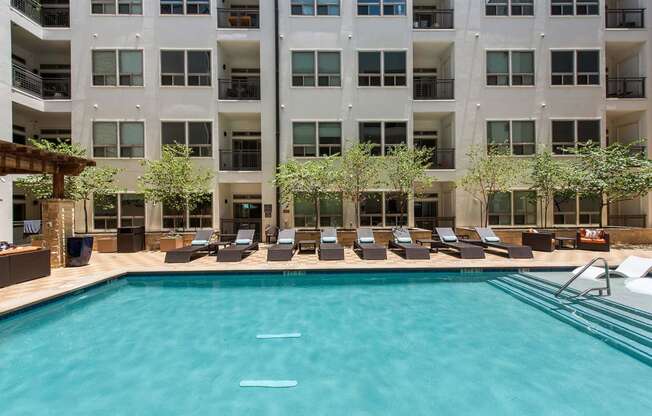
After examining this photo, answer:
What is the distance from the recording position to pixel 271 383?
4.46m

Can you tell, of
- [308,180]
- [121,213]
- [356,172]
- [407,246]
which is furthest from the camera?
[121,213]

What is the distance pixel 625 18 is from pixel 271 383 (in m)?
23.5

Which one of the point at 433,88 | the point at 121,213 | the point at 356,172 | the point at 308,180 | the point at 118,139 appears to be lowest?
the point at 121,213

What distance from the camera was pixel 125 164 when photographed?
52.8ft

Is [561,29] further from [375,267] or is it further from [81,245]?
[81,245]

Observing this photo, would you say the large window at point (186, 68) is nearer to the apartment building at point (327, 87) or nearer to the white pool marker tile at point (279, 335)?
the apartment building at point (327, 87)

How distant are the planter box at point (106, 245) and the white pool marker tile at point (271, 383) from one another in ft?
40.1

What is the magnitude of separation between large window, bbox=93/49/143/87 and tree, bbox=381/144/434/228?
12447 mm

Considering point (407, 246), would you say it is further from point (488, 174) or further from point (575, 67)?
point (575, 67)

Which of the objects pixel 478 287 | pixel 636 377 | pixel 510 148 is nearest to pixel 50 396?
pixel 636 377

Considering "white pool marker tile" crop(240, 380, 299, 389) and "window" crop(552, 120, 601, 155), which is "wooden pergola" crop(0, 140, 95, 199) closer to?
"white pool marker tile" crop(240, 380, 299, 389)

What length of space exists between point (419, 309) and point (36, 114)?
20.2 meters

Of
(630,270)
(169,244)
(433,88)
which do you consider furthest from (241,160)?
(630,270)

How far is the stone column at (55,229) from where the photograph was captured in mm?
10344
